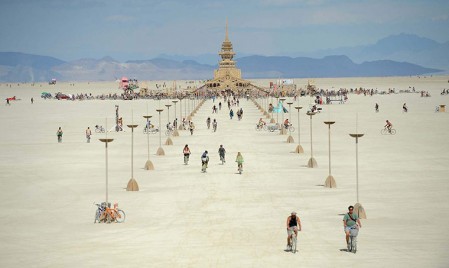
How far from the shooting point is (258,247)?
21.8 metres

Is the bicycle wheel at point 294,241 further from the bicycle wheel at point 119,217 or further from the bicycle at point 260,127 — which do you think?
the bicycle at point 260,127

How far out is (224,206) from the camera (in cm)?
2848

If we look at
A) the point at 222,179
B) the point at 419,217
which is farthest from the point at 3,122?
the point at 419,217

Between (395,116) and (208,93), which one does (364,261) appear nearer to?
(395,116)

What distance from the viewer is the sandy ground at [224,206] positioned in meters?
21.1

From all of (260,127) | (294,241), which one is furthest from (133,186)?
(260,127)

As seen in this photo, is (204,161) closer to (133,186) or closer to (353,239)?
(133,186)

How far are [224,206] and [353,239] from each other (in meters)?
8.09

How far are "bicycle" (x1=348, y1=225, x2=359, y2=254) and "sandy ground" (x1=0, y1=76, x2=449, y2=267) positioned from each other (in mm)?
271

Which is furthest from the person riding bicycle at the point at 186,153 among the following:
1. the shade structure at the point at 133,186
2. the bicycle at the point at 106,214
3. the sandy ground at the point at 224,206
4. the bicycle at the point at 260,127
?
the bicycle at the point at 260,127

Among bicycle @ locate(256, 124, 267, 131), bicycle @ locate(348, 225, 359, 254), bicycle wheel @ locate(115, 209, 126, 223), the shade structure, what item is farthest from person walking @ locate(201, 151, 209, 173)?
bicycle @ locate(256, 124, 267, 131)

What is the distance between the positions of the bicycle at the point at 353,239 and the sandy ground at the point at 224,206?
0.89ft

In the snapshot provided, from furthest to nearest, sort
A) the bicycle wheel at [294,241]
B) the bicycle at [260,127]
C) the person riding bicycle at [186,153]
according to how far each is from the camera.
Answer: the bicycle at [260,127] → the person riding bicycle at [186,153] → the bicycle wheel at [294,241]

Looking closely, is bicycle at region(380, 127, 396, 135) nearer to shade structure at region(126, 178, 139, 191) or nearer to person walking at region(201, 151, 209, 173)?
person walking at region(201, 151, 209, 173)
